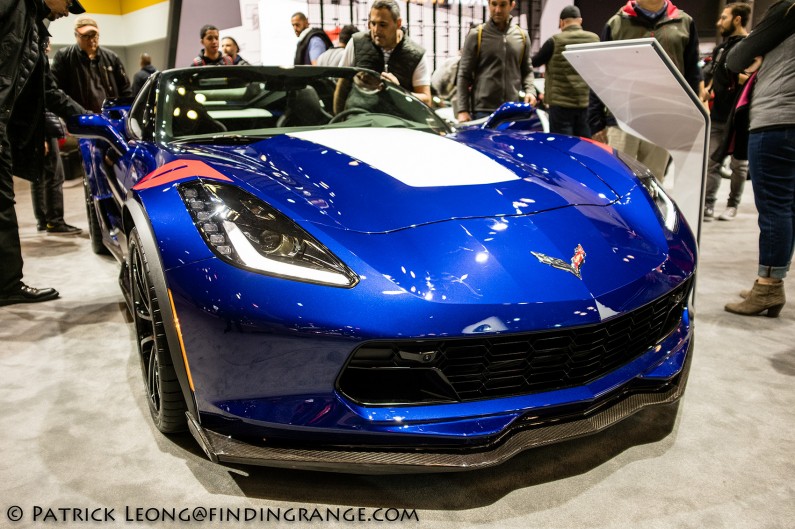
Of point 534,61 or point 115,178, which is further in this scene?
point 534,61

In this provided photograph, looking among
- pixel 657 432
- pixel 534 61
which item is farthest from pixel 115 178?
pixel 534 61

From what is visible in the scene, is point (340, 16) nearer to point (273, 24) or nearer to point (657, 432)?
point (273, 24)

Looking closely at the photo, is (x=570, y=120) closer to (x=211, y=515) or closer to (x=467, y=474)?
(x=467, y=474)

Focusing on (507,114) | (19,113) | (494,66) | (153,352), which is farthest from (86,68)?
(153,352)

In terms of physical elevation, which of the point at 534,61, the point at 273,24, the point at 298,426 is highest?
the point at 273,24

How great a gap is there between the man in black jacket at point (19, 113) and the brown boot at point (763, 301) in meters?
3.38

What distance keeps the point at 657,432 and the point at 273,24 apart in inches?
306

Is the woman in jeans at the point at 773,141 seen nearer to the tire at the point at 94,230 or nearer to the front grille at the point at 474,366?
the front grille at the point at 474,366

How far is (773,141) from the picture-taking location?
2.71 m

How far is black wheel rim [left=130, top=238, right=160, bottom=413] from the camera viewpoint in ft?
6.37

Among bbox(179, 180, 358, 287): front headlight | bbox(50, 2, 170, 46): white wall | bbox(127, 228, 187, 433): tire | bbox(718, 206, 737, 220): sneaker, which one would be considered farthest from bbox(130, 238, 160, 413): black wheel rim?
bbox(50, 2, 170, 46): white wall

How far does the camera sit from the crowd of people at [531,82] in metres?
2.75

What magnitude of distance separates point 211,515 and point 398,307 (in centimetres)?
69

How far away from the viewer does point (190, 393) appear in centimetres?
162
